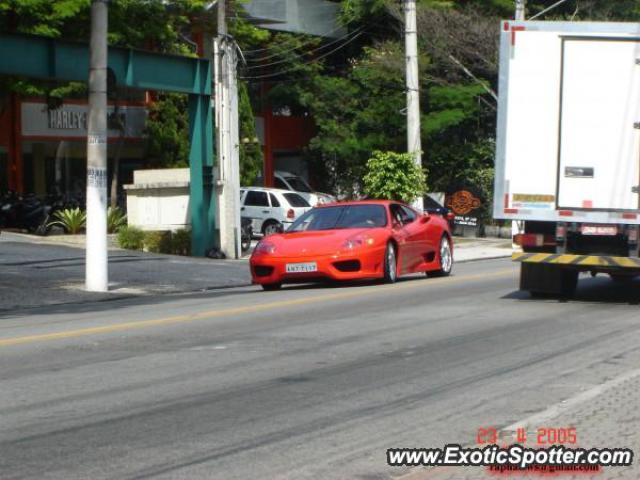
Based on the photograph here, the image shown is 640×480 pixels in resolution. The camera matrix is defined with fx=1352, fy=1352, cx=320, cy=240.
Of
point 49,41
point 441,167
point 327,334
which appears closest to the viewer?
point 327,334

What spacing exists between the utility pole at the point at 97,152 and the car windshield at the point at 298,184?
29.7 meters

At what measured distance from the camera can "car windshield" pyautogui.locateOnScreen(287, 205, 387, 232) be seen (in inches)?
839

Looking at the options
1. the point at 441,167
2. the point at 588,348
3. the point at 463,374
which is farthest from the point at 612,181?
the point at 441,167

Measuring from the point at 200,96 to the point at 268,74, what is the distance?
2018 centimetres

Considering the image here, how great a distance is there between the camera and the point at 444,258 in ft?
76.5

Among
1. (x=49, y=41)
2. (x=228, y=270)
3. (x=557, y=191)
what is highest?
(x=49, y=41)

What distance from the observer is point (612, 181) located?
1697cm

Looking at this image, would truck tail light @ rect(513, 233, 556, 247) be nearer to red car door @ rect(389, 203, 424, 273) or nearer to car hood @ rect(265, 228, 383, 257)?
car hood @ rect(265, 228, 383, 257)

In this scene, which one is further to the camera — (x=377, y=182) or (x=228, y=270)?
(x=377, y=182)

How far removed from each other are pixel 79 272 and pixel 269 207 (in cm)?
1614

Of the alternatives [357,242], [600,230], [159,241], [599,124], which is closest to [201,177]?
[159,241]

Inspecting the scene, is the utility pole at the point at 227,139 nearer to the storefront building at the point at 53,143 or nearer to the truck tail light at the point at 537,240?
the storefront building at the point at 53,143

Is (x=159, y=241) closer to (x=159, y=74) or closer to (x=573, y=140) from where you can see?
(x=159, y=74)

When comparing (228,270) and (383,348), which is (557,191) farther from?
(228,270)
